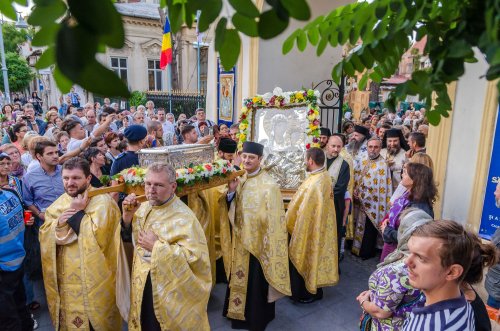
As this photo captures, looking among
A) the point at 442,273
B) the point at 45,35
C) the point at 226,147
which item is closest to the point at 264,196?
the point at 226,147

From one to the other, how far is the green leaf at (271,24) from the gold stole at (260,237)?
3.17 m

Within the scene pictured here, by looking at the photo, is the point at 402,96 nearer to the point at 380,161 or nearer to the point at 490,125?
the point at 490,125

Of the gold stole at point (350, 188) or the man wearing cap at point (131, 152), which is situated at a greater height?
the man wearing cap at point (131, 152)

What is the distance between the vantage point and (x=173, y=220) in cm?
315

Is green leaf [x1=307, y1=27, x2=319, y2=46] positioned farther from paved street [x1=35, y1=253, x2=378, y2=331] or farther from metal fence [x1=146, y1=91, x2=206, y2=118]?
metal fence [x1=146, y1=91, x2=206, y2=118]

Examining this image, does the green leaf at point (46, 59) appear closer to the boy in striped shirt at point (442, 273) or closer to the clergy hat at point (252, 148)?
the boy in striped shirt at point (442, 273)

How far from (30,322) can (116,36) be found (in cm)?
417

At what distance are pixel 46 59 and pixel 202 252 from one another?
2.60 meters

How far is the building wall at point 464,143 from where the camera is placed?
5070 millimetres

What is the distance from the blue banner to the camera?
16.0 feet

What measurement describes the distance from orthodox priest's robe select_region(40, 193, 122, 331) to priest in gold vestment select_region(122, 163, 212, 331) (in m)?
0.33

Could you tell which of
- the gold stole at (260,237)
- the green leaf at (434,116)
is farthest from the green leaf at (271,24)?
the gold stole at (260,237)

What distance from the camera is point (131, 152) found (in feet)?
16.6

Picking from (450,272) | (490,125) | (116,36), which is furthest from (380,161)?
(116,36)
